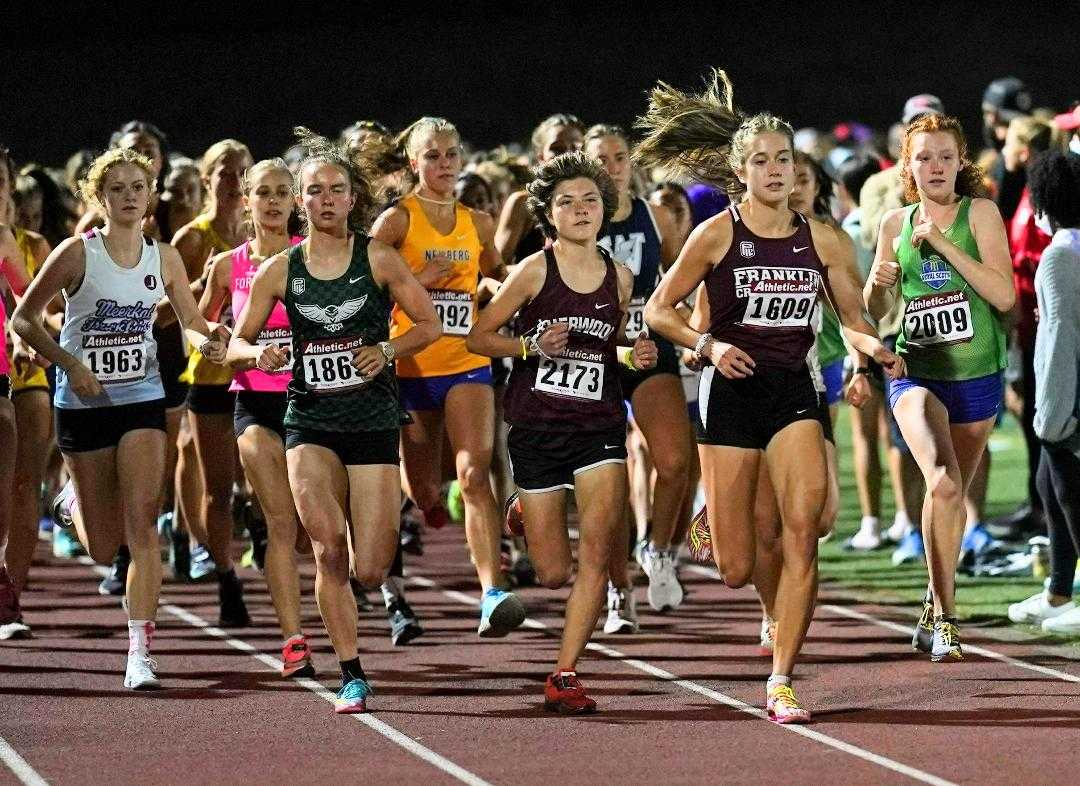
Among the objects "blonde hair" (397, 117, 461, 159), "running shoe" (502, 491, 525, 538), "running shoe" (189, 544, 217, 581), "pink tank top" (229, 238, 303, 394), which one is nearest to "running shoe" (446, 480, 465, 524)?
"running shoe" (189, 544, 217, 581)

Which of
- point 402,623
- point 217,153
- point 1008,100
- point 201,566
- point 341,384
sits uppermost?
point 1008,100

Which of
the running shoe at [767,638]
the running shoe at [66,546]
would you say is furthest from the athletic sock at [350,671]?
the running shoe at [66,546]

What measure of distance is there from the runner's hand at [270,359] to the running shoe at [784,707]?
6.11ft

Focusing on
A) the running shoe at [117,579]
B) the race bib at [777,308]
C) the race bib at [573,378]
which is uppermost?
the race bib at [777,308]

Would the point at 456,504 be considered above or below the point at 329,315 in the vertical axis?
below

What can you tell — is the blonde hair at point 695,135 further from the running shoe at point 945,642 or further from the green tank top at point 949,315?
the running shoe at point 945,642

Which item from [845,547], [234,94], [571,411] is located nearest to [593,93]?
[234,94]

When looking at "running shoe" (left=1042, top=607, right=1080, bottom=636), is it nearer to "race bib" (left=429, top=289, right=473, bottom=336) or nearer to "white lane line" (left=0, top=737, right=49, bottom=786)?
"race bib" (left=429, top=289, right=473, bottom=336)

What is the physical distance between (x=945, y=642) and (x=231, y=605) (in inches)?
119

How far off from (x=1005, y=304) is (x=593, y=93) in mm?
17421

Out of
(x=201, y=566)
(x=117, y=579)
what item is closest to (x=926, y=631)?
(x=201, y=566)

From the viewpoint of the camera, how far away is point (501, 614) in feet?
23.2

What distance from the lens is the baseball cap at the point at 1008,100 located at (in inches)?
464

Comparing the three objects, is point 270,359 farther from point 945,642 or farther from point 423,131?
point 945,642
